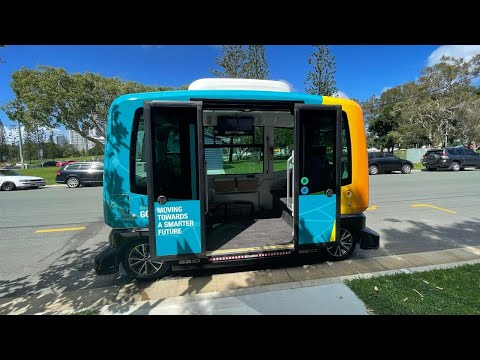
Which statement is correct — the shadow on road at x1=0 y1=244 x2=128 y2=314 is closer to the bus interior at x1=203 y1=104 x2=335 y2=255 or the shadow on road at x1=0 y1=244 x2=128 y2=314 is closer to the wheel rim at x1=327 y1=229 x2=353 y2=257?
the bus interior at x1=203 y1=104 x2=335 y2=255

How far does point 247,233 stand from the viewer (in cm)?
437

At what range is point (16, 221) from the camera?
6.96 metres

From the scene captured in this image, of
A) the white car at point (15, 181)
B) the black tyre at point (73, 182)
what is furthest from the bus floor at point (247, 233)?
the white car at point (15, 181)

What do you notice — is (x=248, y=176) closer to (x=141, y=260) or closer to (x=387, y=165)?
(x=141, y=260)

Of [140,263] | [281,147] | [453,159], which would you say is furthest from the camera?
[453,159]

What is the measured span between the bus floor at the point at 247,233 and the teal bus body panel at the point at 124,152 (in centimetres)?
120

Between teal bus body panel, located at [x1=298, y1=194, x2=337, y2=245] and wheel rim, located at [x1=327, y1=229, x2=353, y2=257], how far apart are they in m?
0.48

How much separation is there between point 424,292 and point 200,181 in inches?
120

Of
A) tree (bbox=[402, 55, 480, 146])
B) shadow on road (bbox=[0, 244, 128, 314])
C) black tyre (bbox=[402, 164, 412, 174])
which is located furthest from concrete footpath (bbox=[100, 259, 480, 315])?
tree (bbox=[402, 55, 480, 146])

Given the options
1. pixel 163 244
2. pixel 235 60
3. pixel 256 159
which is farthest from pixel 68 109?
pixel 163 244

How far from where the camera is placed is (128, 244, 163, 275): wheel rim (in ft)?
11.7

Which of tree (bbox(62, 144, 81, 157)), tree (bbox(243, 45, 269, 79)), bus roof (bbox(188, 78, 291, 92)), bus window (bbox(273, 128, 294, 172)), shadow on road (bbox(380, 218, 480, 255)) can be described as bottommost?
shadow on road (bbox(380, 218, 480, 255))

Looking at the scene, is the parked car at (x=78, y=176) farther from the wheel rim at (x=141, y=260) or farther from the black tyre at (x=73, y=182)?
the wheel rim at (x=141, y=260)

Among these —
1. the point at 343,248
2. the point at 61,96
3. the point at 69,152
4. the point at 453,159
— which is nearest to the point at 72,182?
the point at 61,96
